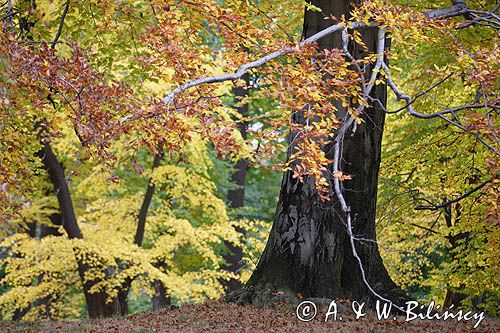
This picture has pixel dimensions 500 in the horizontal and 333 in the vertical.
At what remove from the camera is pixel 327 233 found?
7750 millimetres

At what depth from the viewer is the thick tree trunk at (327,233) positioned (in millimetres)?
7699

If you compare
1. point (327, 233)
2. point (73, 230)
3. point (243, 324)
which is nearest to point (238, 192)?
point (73, 230)

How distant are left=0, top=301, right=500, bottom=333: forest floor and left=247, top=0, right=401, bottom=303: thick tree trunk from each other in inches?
19.9

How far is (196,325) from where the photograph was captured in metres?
6.87

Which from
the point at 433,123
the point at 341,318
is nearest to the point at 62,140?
the point at 433,123

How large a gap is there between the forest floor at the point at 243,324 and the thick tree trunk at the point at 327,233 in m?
0.50

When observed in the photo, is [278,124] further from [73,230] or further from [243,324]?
[73,230]

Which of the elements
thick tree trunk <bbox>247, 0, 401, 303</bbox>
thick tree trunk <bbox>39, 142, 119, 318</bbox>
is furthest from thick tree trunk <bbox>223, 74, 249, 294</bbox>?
thick tree trunk <bbox>247, 0, 401, 303</bbox>

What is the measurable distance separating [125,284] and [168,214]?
2.97m

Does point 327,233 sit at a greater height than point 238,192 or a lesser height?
lesser

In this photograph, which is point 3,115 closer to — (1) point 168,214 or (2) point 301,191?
(2) point 301,191

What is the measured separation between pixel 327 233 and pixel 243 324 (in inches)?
67.9

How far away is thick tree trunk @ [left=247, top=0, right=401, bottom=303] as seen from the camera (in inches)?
303

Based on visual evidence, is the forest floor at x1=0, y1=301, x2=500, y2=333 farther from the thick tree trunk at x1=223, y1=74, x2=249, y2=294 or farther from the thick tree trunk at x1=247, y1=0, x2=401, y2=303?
the thick tree trunk at x1=223, y1=74, x2=249, y2=294
